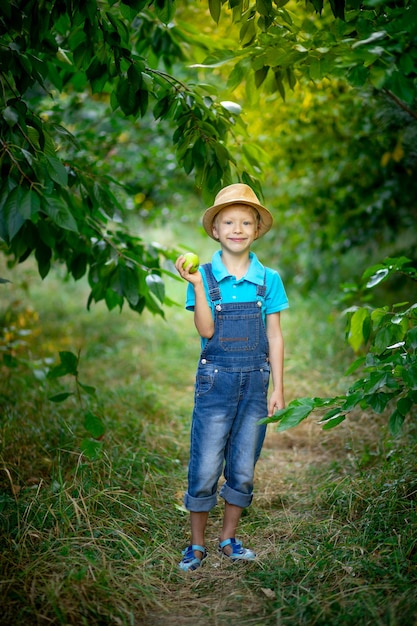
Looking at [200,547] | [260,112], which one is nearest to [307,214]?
[260,112]

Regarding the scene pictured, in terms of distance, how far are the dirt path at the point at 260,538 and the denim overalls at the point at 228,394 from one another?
0.98 feet

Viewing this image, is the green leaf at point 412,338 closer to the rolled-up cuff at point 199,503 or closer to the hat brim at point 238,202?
A: the hat brim at point 238,202

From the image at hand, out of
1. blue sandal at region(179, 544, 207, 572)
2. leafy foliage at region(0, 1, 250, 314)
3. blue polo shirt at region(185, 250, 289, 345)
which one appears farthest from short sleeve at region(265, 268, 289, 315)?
blue sandal at region(179, 544, 207, 572)

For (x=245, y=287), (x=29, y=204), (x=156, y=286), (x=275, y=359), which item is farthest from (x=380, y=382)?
(x=29, y=204)

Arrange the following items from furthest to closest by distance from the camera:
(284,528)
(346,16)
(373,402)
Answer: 1. (284,528)
2. (346,16)
3. (373,402)

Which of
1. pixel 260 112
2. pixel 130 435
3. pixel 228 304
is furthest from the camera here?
pixel 260 112

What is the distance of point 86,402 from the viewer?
13.2 ft

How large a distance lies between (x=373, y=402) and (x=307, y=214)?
504 centimetres

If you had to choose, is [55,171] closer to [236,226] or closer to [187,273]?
[187,273]

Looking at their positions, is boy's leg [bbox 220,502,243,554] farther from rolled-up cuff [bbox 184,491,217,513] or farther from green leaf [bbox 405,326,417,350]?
green leaf [bbox 405,326,417,350]

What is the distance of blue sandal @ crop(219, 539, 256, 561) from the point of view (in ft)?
8.70

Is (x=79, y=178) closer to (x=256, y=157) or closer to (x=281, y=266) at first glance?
(x=256, y=157)

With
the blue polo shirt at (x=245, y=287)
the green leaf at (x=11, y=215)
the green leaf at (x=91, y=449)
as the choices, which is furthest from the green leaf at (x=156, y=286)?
the green leaf at (x=11, y=215)

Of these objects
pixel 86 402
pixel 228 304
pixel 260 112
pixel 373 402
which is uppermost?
pixel 260 112
